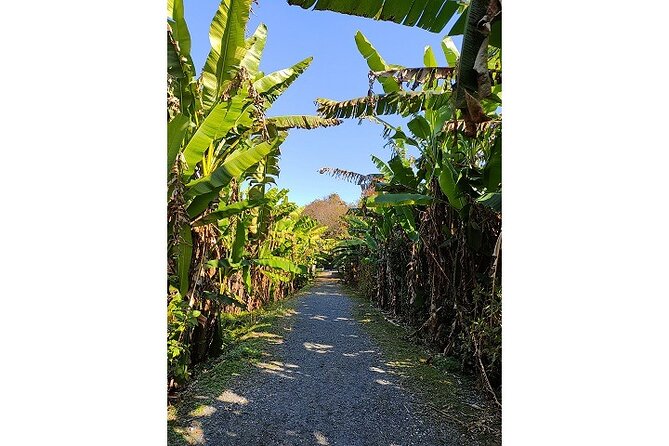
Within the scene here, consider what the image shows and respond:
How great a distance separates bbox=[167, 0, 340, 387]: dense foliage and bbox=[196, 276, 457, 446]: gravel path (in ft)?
2.07

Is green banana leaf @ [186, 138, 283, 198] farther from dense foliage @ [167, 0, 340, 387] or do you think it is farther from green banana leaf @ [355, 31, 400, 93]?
green banana leaf @ [355, 31, 400, 93]

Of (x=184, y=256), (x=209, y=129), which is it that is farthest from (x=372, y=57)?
(x=184, y=256)

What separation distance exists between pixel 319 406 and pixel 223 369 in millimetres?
1302

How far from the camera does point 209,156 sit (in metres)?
3.71

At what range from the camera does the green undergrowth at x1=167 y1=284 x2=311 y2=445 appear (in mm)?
2754

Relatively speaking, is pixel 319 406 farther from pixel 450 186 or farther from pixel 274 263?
pixel 450 186

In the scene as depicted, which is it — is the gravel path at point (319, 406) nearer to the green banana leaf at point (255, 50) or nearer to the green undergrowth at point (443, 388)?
the green undergrowth at point (443, 388)

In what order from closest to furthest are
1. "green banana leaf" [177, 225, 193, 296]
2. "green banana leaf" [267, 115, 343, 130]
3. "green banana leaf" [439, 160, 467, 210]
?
"green banana leaf" [177, 225, 193, 296], "green banana leaf" [439, 160, 467, 210], "green banana leaf" [267, 115, 343, 130]

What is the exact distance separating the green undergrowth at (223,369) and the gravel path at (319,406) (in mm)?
108

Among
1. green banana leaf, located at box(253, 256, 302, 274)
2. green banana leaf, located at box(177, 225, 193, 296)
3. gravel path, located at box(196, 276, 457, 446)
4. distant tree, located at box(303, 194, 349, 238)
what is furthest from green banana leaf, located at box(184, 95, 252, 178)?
distant tree, located at box(303, 194, 349, 238)

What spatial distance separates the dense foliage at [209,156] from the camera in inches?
115

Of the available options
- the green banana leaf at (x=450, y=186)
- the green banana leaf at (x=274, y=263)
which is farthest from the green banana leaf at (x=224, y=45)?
the green banana leaf at (x=450, y=186)
